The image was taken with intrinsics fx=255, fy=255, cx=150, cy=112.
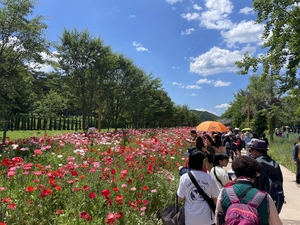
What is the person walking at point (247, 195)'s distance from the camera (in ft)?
6.44

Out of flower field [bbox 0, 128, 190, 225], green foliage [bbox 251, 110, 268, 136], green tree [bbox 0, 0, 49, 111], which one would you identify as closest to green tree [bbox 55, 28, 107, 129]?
green tree [bbox 0, 0, 49, 111]

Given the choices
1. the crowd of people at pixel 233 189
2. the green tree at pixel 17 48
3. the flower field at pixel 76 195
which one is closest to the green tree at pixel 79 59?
the green tree at pixel 17 48

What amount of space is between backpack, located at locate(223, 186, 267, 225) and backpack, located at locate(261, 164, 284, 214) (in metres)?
1.17

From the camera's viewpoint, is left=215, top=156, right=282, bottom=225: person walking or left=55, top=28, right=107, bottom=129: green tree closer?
left=215, top=156, right=282, bottom=225: person walking

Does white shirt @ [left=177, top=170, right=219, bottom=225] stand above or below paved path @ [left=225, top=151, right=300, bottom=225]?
above

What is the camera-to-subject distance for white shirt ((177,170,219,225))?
2707 millimetres

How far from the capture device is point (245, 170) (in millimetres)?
2191

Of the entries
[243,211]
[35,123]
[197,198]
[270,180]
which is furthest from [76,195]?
[35,123]

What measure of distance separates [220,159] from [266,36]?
10242 millimetres

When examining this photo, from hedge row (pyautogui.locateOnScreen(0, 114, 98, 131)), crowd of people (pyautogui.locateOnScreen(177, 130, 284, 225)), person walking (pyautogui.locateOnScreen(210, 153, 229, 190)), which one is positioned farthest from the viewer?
hedge row (pyautogui.locateOnScreen(0, 114, 98, 131))

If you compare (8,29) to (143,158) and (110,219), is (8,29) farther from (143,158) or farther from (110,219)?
(110,219)

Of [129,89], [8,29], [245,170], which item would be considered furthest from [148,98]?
[245,170]

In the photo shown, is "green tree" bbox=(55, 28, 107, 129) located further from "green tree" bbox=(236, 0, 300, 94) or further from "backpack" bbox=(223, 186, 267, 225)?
"backpack" bbox=(223, 186, 267, 225)

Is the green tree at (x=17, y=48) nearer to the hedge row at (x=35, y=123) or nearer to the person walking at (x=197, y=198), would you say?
the person walking at (x=197, y=198)
